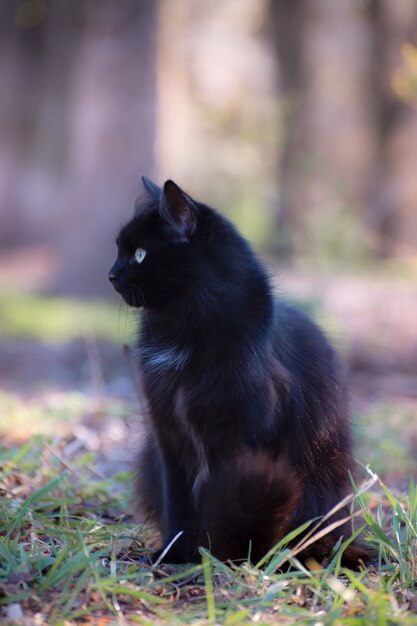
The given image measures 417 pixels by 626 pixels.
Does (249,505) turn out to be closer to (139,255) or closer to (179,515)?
(179,515)

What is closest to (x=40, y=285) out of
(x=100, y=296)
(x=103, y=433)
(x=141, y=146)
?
(x=100, y=296)

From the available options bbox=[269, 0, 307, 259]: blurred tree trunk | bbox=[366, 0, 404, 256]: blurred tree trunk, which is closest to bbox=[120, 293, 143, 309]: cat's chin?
bbox=[269, 0, 307, 259]: blurred tree trunk

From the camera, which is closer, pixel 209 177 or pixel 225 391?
pixel 225 391

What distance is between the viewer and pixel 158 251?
8.55 feet

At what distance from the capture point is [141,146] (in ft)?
28.3

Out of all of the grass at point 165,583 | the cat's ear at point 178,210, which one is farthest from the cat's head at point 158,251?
the grass at point 165,583

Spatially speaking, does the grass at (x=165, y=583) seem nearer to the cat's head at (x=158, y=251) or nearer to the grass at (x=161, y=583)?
the grass at (x=161, y=583)

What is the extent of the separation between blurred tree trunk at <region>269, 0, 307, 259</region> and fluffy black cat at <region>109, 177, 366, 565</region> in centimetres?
894

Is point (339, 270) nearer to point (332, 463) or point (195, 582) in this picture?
point (332, 463)

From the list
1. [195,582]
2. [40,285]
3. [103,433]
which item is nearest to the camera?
[195,582]

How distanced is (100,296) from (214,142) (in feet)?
12.3

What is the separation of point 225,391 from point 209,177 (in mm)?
11329

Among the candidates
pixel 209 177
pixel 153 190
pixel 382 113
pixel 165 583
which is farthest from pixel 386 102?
pixel 165 583

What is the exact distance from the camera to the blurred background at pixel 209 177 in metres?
6.18
